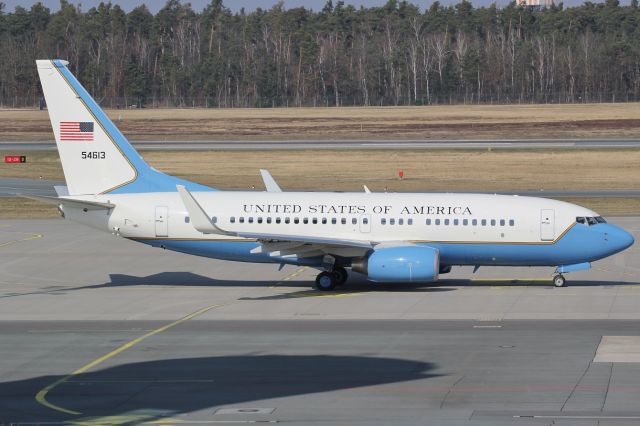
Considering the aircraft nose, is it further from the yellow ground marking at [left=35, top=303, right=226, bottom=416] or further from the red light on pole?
the red light on pole

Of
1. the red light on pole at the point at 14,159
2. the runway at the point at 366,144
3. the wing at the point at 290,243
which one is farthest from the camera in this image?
the runway at the point at 366,144

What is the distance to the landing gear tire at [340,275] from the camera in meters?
41.4

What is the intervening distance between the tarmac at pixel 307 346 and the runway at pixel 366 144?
54.5 m

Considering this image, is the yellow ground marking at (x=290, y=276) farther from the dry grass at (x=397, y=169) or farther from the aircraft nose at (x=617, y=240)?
the dry grass at (x=397, y=169)

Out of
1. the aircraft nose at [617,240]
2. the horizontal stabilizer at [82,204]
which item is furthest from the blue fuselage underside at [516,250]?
the horizontal stabilizer at [82,204]

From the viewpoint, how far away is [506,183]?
7738cm

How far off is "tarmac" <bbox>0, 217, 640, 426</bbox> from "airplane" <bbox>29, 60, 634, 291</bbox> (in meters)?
1.40

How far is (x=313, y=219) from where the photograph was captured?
137 ft

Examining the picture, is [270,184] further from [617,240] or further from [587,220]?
[617,240]

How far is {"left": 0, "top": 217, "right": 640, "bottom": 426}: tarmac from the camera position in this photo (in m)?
24.0

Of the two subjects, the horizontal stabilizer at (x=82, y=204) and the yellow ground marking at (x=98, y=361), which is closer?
the yellow ground marking at (x=98, y=361)

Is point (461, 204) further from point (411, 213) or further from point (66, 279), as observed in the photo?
point (66, 279)

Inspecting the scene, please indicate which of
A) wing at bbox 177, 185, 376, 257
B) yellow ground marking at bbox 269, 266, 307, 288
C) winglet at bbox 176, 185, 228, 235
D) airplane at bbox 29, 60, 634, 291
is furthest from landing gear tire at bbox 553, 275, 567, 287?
winglet at bbox 176, 185, 228, 235

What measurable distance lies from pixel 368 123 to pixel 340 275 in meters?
97.5
